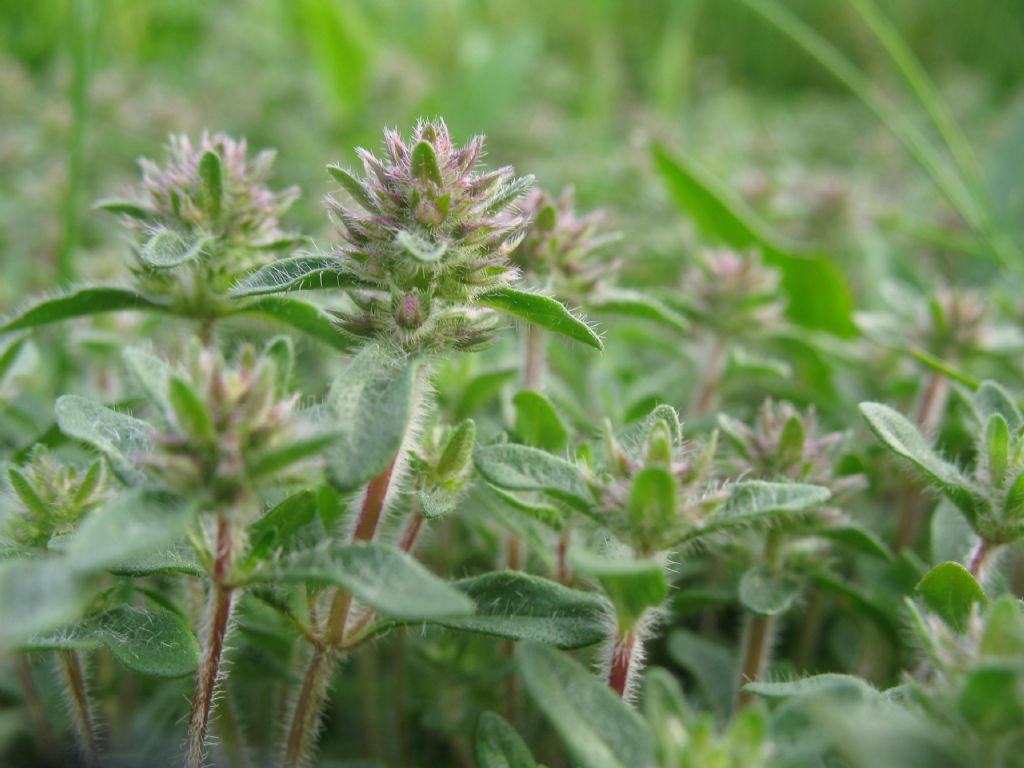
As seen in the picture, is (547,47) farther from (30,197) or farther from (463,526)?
(463,526)

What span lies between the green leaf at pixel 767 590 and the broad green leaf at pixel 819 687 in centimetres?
34

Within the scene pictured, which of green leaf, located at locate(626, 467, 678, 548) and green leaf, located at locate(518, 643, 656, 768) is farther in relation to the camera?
green leaf, located at locate(626, 467, 678, 548)

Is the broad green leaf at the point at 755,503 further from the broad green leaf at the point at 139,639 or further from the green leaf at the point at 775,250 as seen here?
the green leaf at the point at 775,250

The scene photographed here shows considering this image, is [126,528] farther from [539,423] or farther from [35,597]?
[539,423]

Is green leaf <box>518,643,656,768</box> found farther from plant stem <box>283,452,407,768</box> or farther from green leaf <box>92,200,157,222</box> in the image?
green leaf <box>92,200,157,222</box>

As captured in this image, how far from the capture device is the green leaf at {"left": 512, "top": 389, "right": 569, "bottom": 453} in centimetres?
202

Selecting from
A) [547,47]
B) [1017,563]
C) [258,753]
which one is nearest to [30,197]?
[258,753]

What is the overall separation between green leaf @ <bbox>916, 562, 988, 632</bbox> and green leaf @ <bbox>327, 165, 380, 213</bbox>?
46.4 inches

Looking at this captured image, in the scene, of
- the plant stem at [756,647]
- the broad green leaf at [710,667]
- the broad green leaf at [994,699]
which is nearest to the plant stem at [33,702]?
the broad green leaf at [710,667]

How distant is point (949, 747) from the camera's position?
3.80 ft

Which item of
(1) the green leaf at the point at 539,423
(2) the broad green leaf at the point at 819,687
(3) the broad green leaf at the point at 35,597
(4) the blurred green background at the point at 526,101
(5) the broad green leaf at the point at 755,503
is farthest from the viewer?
(4) the blurred green background at the point at 526,101

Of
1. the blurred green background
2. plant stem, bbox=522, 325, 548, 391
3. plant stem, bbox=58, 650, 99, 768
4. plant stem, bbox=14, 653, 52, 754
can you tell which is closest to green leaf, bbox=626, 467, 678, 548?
plant stem, bbox=522, 325, 548, 391

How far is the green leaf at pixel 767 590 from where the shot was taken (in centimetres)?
189

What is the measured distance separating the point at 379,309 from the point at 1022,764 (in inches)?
45.8
